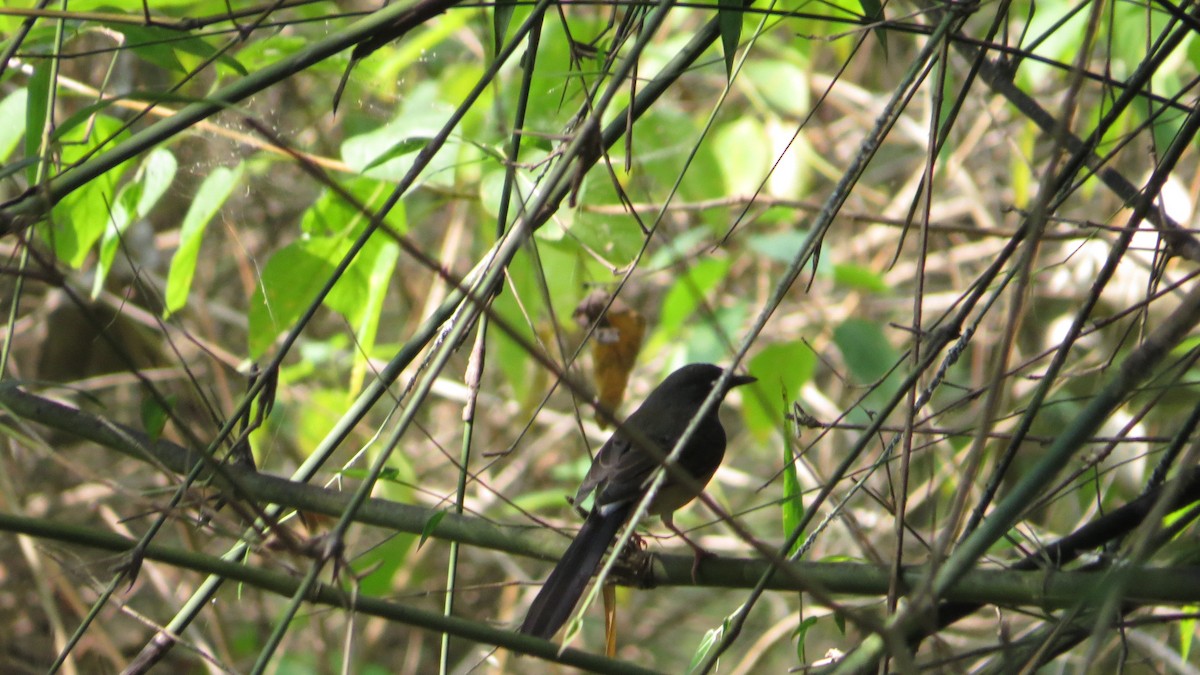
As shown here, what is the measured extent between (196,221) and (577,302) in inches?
71.5

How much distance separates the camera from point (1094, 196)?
7070mm

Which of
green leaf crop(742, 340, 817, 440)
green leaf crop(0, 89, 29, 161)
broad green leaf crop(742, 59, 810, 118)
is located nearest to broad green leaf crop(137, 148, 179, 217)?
green leaf crop(0, 89, 29, 161)

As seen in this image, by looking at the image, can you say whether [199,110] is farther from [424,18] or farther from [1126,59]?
[1126,59]

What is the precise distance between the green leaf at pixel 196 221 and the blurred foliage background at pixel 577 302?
23 mm

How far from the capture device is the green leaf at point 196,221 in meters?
3.25

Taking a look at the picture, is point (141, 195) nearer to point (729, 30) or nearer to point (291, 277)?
point (291, 277)

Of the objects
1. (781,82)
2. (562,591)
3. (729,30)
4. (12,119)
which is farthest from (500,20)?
(781,82)

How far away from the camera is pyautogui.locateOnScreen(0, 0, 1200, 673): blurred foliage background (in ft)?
6.59

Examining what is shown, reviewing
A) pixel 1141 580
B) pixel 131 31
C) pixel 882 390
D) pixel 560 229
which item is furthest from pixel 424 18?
pixel 882 390

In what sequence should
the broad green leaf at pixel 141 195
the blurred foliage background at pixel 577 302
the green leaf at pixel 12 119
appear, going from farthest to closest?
the broad green leaf at pixel 141 195 < the green leaf at pixel 12 119 < the blurred foliage background at pixel 577 302

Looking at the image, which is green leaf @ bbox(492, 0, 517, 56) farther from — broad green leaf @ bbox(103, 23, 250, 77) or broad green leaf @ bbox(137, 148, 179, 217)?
broad green leaf @ bbox(137, 148, 179, 217)

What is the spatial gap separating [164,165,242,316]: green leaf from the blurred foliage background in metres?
0.02

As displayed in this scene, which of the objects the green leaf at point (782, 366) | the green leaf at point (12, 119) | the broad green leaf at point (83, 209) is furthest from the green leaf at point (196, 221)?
the green leaf at point (782, 366)

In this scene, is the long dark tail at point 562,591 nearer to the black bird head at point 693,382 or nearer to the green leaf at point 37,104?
the green leaf at point 37,104
